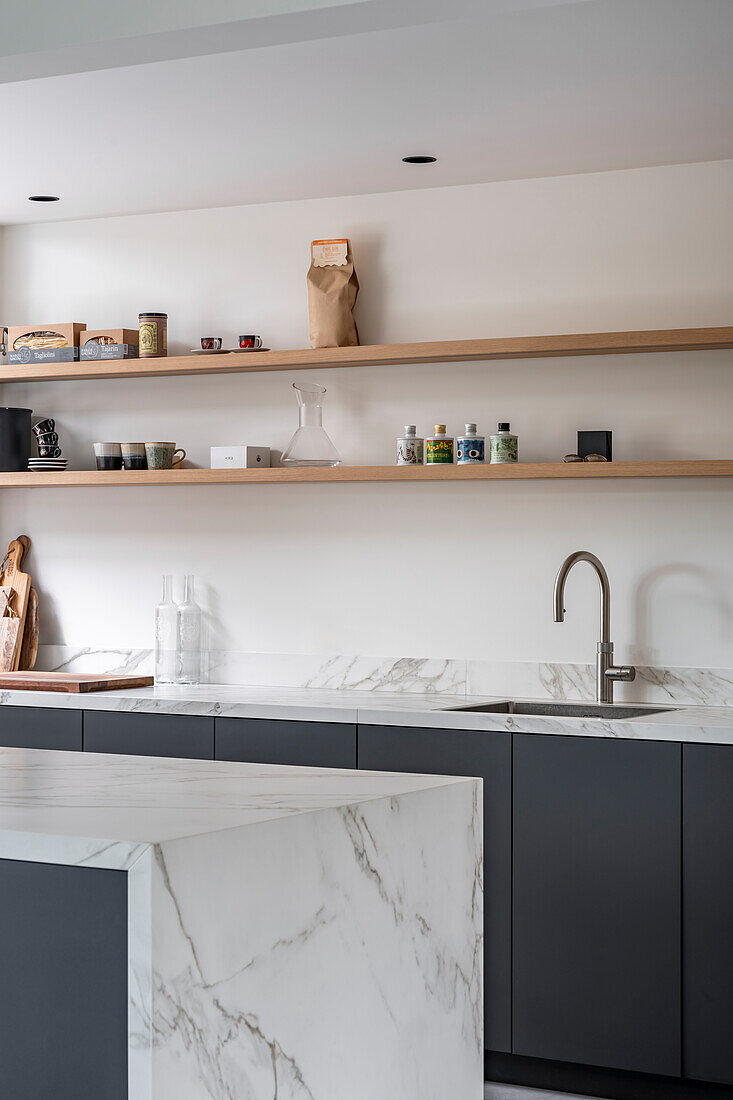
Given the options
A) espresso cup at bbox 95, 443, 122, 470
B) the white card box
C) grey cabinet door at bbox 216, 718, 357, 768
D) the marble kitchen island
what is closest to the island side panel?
the marble kitchen island

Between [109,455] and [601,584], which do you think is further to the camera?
[109,455]

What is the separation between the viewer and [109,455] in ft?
13.5

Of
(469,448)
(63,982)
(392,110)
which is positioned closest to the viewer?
(63,982)

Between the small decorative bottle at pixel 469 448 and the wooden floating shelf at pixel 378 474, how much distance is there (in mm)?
59

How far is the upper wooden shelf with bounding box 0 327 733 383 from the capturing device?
341 centimetres

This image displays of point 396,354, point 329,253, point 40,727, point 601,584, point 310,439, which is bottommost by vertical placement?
point 40,727

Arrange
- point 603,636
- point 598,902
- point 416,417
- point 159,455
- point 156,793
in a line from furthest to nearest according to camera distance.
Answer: point 159,455, point 416,417, point 603,636, point 598,902, point 156,793

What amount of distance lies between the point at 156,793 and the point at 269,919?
328 mm

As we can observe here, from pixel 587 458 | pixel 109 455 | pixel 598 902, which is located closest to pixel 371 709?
pixel 598 902

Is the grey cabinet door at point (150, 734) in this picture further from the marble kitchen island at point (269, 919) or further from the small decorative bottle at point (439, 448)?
the marble kitchen island at point (269, 919)

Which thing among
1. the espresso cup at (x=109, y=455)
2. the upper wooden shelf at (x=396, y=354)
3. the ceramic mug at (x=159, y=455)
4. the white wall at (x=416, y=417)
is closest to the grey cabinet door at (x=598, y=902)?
the white wall at (x=416, y=417)

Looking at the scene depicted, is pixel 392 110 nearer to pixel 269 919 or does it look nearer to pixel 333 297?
pixel 333 297

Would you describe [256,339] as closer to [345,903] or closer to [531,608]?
[531,608]

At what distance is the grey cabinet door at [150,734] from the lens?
11.5ft
